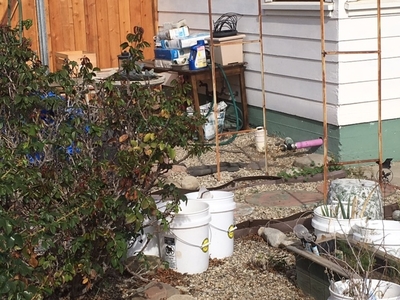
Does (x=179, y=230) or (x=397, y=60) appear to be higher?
(x=397, y=60)

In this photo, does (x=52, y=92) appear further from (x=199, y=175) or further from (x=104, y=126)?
(x=199, y=175)

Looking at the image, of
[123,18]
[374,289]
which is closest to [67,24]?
[123,18]

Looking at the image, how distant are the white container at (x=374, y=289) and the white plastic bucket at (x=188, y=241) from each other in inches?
48.6

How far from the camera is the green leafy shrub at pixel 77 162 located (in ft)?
12.2

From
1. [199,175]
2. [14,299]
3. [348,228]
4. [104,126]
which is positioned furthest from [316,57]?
[14,299]

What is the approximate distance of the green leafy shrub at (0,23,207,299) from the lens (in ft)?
12.2

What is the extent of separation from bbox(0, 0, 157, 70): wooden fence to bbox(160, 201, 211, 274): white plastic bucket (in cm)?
577

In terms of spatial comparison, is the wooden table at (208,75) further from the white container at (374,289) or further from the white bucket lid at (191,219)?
the white container at (374,289)

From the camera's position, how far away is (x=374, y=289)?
3729 millimetres

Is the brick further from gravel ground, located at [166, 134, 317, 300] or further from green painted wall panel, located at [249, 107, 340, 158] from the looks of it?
green painted wall panel, located at [249, 107, 340, 158]

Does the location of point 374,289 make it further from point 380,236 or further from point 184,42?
point 184,42

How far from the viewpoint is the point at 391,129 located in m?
8.02

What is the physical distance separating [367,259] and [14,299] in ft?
6.65

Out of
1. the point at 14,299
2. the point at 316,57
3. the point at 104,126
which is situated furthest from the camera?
the point at 316,57
